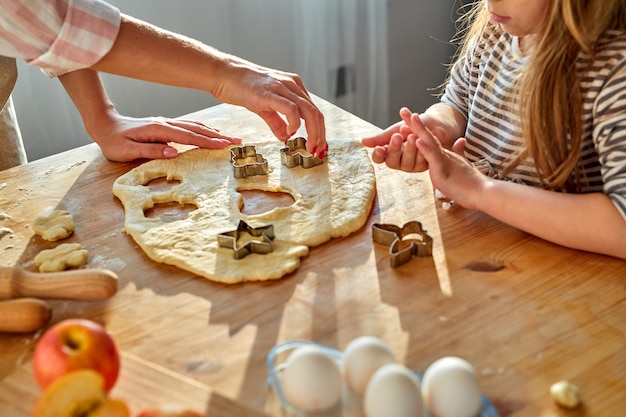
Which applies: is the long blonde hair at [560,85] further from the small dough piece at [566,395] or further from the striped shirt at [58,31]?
the striped shirt at [58,31]

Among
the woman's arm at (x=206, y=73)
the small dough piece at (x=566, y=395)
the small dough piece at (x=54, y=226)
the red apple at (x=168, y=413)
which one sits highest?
the woman's arm at (x=206, y=73)

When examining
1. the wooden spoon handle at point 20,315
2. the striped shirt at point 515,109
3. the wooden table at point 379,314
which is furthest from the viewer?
the striped shirt at point 515,109

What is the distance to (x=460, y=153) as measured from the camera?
130 cm

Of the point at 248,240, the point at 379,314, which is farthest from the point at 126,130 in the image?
the point at 379,314

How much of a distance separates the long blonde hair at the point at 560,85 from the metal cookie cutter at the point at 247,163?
0.49 m

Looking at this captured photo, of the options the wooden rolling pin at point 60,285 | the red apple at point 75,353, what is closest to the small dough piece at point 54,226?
the wooden rolling pin at point 60,285

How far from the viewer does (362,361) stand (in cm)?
78

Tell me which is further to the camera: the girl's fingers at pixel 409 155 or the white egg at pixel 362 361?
the girl's fingers at pixel 409 155

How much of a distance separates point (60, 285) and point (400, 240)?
20.2 inches

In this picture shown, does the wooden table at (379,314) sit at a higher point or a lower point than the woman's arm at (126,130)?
lower

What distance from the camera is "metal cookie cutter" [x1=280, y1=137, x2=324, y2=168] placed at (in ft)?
4.55

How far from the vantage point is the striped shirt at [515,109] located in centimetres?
105

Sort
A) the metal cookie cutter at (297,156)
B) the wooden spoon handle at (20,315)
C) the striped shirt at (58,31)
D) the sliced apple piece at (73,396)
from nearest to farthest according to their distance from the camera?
the sliced apple piece at (73,396) → the wooden spoon handle at (20,315) → the striped shirt at (58,31) → the metal cookie cutter at (297,156)

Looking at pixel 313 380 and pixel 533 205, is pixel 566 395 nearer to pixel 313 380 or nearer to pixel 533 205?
pixel 313 380
